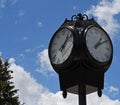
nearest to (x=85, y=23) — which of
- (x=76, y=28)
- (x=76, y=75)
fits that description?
(x=76, y=28)

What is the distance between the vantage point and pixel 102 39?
18.2 feet

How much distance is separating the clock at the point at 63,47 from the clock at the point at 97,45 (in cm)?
14

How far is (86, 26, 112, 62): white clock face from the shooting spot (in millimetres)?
5354

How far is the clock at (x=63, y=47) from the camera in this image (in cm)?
527

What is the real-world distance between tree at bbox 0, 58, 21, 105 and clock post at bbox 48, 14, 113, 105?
23.7 m

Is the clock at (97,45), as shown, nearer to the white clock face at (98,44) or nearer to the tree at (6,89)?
the white clock face at (98,44)

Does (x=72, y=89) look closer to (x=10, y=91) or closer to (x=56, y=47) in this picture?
(x=56, y=47)

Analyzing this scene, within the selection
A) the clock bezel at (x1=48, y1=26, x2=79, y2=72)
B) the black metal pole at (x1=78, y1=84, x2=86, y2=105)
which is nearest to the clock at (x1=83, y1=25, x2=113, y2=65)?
the clock bezel at (x1=48, y1=26, x2=79, y2=72)

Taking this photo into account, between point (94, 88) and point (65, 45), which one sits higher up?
point (65, 45)

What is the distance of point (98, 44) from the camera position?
5504mm

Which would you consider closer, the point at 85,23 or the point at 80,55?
the point at 80,55

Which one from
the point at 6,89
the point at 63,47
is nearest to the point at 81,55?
the point at 63,47

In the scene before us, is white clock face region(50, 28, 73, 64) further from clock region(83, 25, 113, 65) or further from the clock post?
clock region(83, 25, 113, 65)

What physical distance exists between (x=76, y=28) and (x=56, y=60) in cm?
40
